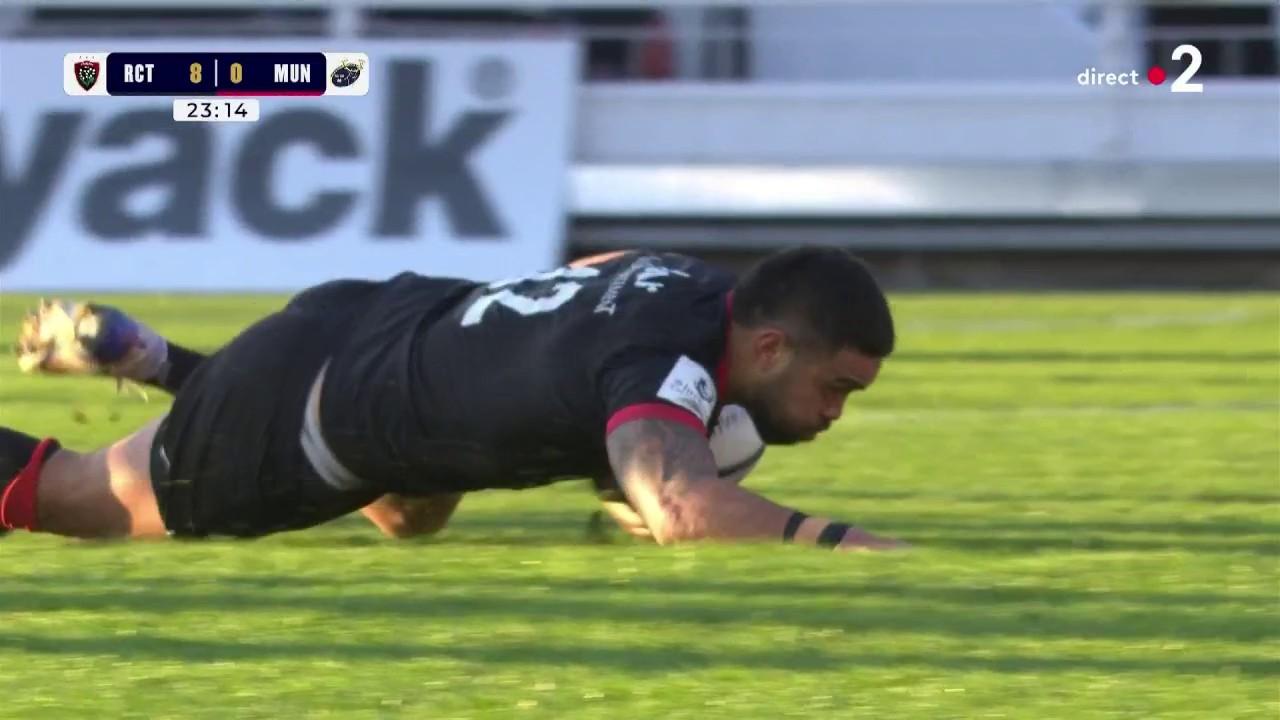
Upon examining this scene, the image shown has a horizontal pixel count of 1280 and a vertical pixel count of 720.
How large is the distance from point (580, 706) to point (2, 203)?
11704 mm

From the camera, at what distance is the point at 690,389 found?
4773 millimetres

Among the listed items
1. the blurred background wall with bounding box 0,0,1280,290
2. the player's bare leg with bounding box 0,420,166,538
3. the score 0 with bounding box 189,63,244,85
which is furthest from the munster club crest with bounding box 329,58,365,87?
the player's bare leg with bounding box 0,420,166,538

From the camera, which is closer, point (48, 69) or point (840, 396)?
point (840, 396)

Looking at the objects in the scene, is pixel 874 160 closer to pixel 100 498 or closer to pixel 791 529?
pixel 100 498

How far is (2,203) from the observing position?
1472 cm

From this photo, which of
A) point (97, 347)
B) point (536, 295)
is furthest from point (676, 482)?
point (97, 347)

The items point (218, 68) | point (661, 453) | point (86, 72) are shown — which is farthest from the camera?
point (86, 72)

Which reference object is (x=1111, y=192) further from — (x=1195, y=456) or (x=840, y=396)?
(x=840, y=396)

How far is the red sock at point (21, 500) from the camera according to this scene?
18.3ft

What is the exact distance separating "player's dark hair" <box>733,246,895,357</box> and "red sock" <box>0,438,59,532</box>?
1.67m

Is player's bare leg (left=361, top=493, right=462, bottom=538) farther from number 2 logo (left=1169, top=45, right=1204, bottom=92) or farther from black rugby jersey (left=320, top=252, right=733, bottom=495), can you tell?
number 2 logo (left=1169, top=45, right=1204, bottom=92)

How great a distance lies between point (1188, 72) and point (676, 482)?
12.1 meters

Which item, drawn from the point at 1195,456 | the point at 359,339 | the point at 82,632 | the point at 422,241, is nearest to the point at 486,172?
the point at 422,241

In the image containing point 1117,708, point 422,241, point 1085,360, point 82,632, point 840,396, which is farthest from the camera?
point 422,241
